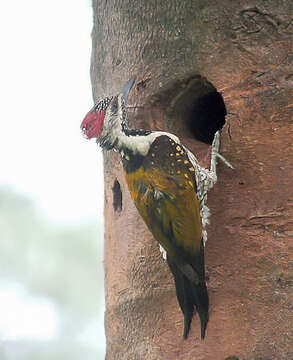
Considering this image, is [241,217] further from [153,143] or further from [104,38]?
[104,38]

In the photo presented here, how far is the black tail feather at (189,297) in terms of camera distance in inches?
104

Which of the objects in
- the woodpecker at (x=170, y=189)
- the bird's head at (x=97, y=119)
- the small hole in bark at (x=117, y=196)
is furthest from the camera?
the small hole in bark at (x=117, y=196)

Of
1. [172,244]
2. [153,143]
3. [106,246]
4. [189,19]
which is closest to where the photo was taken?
[172,244]

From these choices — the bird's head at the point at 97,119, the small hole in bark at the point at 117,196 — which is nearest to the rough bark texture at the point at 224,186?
the small hole in bark at the point at 117,196

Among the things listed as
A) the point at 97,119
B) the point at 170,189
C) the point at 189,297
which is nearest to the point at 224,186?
the point at 170,189

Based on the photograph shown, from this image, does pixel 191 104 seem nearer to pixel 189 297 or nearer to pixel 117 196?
pixel 117 196

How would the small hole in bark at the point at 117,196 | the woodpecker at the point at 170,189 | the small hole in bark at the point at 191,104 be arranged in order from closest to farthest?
the woodpecker at the point at 170,189 < the small hole in bark at the point at 191,104 < the small hole in bark at the point at 117,196

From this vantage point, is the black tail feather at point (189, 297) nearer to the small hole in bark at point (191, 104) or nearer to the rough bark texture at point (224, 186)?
the rough bark texture at point (224, 186)

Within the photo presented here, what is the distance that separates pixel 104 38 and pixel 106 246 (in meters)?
1.23

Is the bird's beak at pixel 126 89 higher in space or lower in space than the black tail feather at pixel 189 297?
higher

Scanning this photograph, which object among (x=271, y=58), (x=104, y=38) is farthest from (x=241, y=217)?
(x=104, y=38)

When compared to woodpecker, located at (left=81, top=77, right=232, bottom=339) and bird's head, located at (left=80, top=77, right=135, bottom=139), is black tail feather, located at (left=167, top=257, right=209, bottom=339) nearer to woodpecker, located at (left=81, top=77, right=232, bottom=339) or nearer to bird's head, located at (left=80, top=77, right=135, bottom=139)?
woodpecker, located at (left=81, top=77, right=232, bottom=339)

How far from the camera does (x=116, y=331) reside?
125 inches

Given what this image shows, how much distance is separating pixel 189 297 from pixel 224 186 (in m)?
0.55
